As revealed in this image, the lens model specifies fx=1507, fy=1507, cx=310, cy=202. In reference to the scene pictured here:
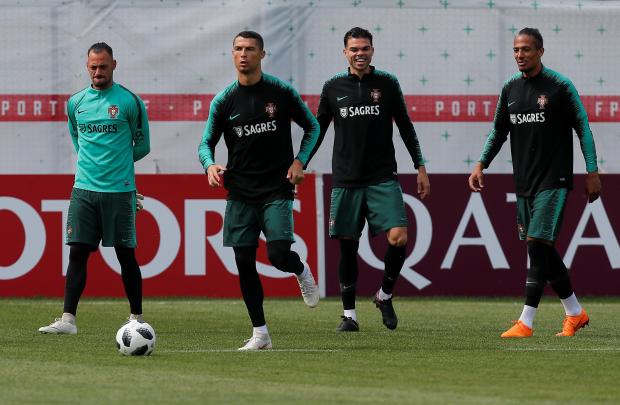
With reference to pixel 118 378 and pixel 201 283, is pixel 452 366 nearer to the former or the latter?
pixel 118 378

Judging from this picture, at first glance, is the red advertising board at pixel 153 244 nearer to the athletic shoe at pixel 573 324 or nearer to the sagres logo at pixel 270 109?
the athletic shoe at pixel 573 324

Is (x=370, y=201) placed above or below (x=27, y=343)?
above

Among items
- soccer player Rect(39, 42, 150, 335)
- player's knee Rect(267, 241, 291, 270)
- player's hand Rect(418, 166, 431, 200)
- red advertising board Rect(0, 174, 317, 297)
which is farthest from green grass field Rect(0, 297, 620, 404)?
red advertising board Rect(0, 174, 317, 297)

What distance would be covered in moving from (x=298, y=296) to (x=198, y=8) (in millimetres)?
3665

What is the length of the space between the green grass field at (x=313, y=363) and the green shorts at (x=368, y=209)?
2.45 ft

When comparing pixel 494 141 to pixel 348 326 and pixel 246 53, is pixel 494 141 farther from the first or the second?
pixel 246 53

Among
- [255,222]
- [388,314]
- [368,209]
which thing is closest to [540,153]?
[368,209]

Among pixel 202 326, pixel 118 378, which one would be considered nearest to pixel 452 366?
pixel 118 378

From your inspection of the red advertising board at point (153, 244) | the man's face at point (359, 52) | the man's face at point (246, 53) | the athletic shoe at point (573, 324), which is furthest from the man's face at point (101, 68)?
the red advertising board at point (153, 244)

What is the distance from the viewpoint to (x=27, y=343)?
373 inches

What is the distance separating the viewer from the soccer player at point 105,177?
400 inches

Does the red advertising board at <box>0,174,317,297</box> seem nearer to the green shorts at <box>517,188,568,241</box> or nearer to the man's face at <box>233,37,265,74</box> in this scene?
the green shorts at <box>517,188,568,241</box>

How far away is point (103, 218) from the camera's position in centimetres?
1020

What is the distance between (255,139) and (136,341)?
4.86ft
